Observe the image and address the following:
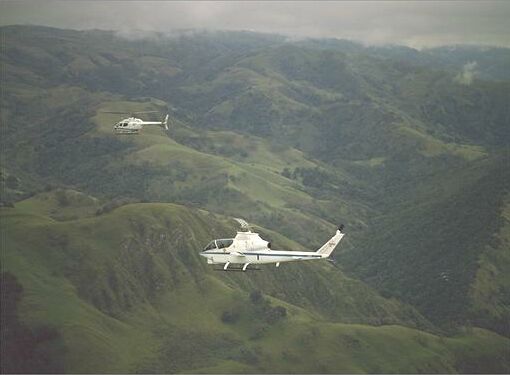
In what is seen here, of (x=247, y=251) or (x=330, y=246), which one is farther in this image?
(x=330, y=246)

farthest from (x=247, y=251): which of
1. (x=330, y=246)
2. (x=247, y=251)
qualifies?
(x=330, y=246)

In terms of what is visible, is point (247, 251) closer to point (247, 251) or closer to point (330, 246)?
point (247, 251)

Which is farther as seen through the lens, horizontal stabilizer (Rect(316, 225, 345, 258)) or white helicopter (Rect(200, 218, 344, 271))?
white helicopter (Rect(200, 218, 344, 271))

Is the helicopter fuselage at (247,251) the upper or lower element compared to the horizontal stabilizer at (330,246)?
lower

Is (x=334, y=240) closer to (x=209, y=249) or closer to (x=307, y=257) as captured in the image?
(x=307, y=257)

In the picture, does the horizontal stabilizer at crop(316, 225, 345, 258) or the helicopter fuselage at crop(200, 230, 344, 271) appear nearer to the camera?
the horizontal stabilizer at crop(316, 225, 345, 258)

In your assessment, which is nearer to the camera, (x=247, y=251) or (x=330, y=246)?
(x=247, y=251)

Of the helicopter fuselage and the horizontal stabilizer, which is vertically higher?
the horizontal stabilizer

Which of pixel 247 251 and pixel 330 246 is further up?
pixel 330 246

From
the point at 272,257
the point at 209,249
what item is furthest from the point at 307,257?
the point at 209,249

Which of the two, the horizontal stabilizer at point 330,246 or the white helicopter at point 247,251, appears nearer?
the horizontal stabilizer at point 330,246
